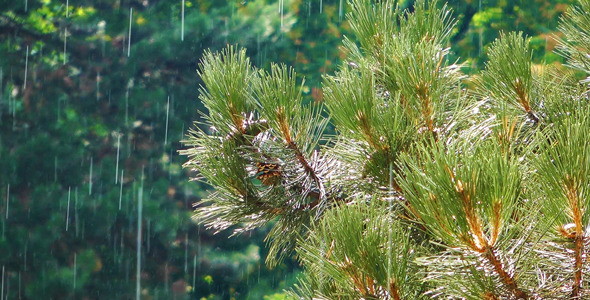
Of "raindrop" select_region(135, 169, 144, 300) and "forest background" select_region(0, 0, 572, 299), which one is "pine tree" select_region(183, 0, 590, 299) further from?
"raindrop" select_region(135, 169, 144, 300)

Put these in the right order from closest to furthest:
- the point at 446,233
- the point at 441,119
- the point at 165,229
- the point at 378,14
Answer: the point at 446,233
the point at 441,119
the point at 378,14
the point at 165,229

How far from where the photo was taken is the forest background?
3561 mm

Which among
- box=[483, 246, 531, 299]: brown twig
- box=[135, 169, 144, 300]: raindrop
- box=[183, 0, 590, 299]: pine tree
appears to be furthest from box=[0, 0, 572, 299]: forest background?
box=[483, 246, 531, 299]: brown twig

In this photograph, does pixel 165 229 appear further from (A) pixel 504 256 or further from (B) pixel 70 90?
(A) pixel 504 256

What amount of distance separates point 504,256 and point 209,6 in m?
3.79

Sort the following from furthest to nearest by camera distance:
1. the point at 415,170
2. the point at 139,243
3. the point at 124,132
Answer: the point at 124,132 → the point at 139,243 → the point at 415,170

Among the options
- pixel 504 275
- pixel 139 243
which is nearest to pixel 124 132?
pixel 139 243

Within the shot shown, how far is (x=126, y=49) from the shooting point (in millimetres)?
3896

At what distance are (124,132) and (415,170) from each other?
349 cm

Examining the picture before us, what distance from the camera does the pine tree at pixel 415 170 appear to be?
511 millimetres

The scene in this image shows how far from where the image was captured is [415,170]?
52 centimetres

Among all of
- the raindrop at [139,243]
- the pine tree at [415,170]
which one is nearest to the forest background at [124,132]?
the raindrop at [139,243]

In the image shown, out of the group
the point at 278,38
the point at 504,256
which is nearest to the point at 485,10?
the point at 278,38

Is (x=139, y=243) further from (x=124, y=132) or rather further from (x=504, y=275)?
(x=504, y=275)
